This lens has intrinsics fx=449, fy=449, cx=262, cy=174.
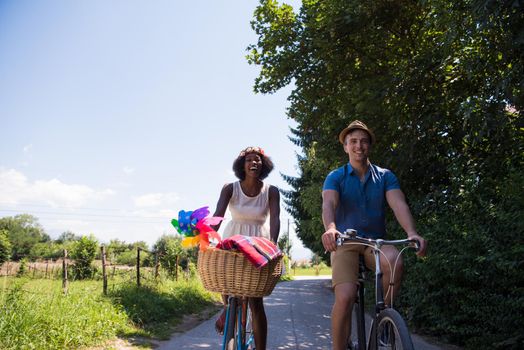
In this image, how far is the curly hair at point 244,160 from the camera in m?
4.06

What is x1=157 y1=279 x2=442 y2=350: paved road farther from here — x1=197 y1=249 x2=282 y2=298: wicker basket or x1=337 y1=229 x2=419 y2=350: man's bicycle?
x1=337 y1=229 x2=419 y2=350: man's bicycle

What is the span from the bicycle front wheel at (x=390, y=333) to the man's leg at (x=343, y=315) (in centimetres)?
22

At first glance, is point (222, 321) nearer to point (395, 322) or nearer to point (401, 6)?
point (395, 322)

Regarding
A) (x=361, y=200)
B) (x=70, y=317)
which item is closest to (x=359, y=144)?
(x=361, y=200)

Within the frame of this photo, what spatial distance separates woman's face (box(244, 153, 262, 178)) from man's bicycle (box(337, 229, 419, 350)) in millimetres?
1236

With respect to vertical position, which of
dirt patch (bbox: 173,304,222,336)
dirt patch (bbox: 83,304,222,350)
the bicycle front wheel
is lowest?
dirt patch (bbox: 173,304,222,336)

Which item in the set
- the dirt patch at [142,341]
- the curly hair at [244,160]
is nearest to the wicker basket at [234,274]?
the curly hair at [244,160]

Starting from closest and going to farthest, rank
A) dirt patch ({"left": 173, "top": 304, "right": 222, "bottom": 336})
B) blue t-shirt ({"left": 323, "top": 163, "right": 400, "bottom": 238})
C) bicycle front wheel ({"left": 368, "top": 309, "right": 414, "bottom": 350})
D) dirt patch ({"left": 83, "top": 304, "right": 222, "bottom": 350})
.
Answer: bicycle front wheel ({"left": 368, "top": 309, "right": 414, "bottom": 350}) → blue t-shirt ({"left": 323, "top": 163, "right": 400, "bottom": 238}) → dirt patch ({"left": 83, "top": 304, "right": 222, "bottom": 350}) → dirt patch ({"left": 173, "top": 304, "right": 222, "bottom": 336})

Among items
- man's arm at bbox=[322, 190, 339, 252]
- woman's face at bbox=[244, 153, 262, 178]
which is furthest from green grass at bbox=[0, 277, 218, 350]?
man's arm at bbox=[322, 190, 339, 252]

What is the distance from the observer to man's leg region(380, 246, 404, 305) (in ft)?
9.80

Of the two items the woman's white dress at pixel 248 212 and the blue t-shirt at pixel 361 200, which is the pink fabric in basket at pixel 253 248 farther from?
the woman's white dress at pixel 248 212

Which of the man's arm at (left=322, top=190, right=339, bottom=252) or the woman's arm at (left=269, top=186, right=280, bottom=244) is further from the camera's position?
the woman's arm at (left=269, top=186, right=280, bottom=244)

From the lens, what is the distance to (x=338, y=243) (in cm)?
284

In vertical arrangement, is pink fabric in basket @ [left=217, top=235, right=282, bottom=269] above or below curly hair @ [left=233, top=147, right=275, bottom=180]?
below
